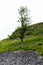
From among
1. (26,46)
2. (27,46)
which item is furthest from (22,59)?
(26,46)

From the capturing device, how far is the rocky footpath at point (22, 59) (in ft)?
155

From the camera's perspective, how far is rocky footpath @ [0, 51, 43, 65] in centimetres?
4728

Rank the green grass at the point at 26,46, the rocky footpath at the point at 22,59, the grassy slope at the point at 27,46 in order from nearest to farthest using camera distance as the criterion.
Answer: the rocky footpath at the point at 22,59, the green grass at the point at 26,46, the grassy slope at the point at 27,46

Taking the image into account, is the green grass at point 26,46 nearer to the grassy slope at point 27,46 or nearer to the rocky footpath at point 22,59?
the grassy slope at point 27,46

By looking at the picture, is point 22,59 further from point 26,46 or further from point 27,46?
point 26,46

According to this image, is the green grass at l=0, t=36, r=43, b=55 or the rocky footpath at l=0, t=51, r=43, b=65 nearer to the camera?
the rocky footpath at l=0, t=51, r=43, b=65

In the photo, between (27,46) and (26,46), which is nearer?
(27,46)

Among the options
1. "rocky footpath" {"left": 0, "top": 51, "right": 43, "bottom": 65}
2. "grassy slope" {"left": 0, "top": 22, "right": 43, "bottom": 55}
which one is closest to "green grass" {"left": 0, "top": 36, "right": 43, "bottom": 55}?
"grassy slope" {"left": 0, "top": 22, "right": 43, "bottom": 55}

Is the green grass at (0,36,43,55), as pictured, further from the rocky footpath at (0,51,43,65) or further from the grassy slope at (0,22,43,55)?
the rocky footpath at (0,51,43,65)

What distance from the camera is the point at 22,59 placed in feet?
163

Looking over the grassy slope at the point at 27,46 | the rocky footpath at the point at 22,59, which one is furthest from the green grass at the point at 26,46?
the rocky footpath at the point at 22,59

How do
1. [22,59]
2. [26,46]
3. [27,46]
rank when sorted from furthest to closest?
[26,46], [27,46], [22,59]

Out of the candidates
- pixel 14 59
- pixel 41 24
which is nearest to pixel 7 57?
pixel 14 59

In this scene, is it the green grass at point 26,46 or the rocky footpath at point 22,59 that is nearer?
→ the rocky footpath at point 22,59
